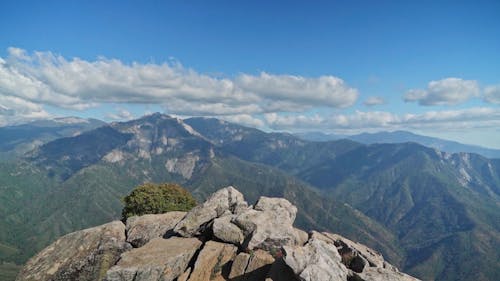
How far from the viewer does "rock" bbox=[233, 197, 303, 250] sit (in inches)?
1305

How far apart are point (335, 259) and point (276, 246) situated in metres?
6.01

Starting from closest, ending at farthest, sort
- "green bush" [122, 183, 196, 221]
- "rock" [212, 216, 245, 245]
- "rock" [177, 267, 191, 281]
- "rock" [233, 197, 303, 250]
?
"rock" [177, 267, 191, 281] < "rock" [233, 197, 303, 250] < "rock" [212, 216, 245, 245] < "green bush" [122, 183, 196, 221]

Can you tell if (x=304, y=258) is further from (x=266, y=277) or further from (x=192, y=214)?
(x=192, y=214)

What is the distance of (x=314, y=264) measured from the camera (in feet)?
87.2

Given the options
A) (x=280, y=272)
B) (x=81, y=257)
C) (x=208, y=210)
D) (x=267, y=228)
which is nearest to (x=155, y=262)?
(x=267, y=228)

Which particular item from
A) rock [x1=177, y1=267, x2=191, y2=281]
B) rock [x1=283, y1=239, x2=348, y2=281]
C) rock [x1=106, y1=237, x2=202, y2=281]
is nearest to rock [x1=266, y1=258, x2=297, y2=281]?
rock [x1=283, y1=239, x2=348, y2=281]

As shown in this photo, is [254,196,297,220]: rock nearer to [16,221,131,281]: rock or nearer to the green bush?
[16,221,131,281]: rock

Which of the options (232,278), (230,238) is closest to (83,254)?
(230,238)

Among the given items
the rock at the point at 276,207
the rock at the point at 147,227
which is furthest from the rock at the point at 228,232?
the rock at the point at 147,227

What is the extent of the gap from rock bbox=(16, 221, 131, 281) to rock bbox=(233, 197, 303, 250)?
53.0ft

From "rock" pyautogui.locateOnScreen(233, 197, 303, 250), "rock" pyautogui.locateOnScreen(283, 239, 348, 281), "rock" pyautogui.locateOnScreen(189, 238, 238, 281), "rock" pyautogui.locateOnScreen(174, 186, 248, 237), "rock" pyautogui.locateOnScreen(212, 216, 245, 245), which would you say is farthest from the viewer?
"rock" pyautogui.locateOnScreen(174, 186, 248, 237)

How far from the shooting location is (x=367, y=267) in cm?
2992

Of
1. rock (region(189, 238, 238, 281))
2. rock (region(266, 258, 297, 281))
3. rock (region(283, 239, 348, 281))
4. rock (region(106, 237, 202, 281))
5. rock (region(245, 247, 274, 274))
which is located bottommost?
rock (region(106, 237, 202, 281))

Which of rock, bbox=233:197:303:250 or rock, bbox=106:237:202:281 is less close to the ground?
rock, bbox=233:197:303:250
